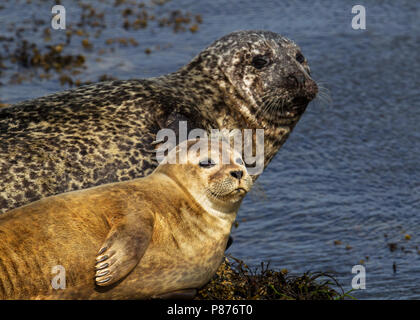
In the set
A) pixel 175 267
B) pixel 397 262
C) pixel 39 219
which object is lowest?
pixel 397 262

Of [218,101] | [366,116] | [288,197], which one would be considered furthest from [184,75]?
[366,116]

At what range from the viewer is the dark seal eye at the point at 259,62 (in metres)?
8.75

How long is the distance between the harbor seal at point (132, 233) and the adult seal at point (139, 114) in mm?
987

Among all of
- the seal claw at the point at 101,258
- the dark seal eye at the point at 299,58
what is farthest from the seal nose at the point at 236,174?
the dark seal eye at the point at 299,58

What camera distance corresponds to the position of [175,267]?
6.14 metres

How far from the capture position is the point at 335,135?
12.6 metres

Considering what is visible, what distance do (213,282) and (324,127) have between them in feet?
19.7

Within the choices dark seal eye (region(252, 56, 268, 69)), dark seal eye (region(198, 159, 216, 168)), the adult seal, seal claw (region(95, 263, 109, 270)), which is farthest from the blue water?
seal claw (region(95, 263, 109, 270))

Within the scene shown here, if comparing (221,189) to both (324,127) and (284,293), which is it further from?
(324,127)

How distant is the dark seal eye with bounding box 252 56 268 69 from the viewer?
28.7 ft

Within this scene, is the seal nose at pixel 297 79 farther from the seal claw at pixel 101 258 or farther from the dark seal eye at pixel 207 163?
the seal claw at pixel 101 258

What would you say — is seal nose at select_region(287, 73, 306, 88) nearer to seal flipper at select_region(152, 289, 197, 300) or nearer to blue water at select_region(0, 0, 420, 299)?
blue water at select_region(0, 0, 420, 299)

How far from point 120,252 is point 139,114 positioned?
7.71ft

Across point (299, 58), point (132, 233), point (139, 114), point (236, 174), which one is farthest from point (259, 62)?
point (132, 233)
